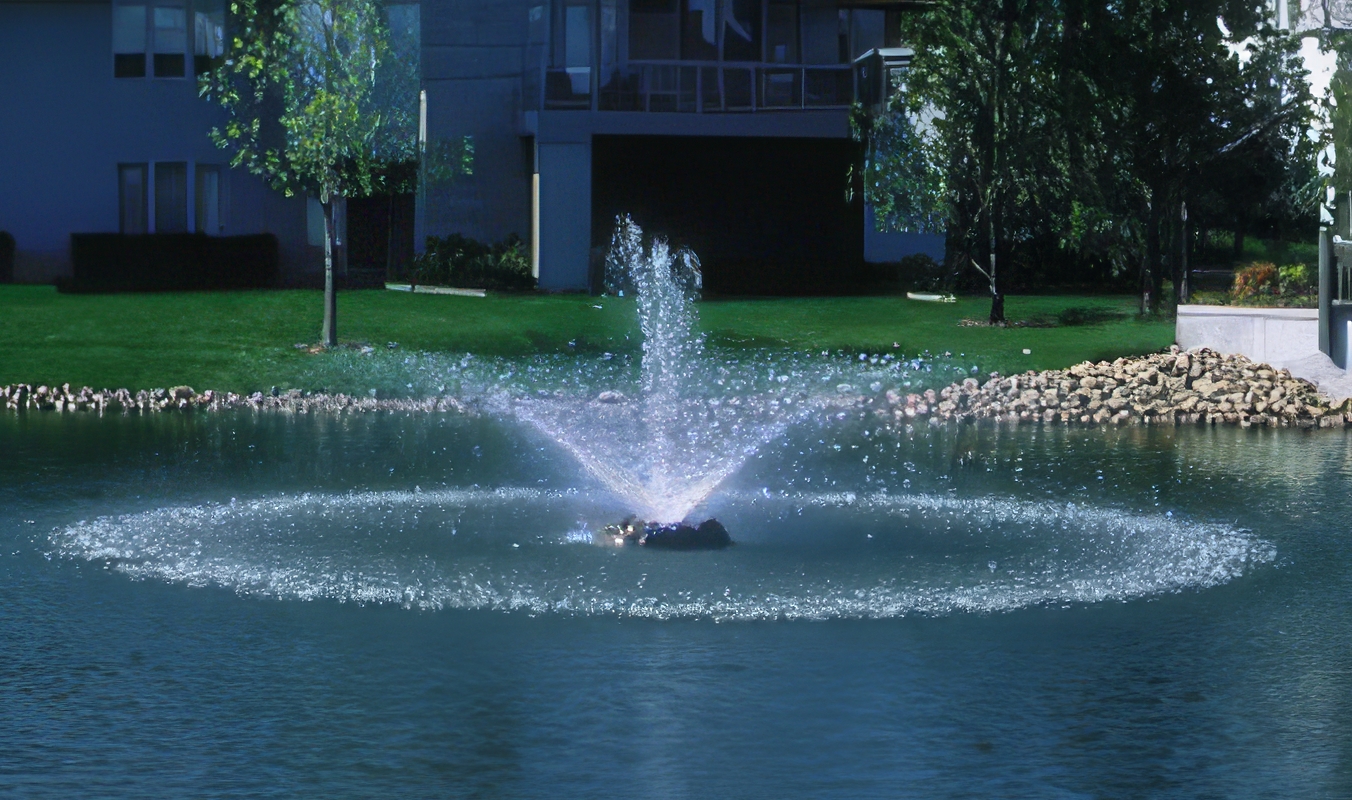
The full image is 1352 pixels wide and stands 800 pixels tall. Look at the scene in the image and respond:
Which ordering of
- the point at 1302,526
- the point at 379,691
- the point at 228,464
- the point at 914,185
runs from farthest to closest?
→ the point at 914,185 < the point at 228,464 < the point at 1302,526 < the point at 379,691

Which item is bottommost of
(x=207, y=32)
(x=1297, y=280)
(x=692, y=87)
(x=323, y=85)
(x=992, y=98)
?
(x=1297, y=280)

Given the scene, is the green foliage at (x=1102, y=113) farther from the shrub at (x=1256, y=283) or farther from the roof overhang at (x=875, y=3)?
the roof overhang at (x=875, y=3)

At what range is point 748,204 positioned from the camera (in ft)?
130

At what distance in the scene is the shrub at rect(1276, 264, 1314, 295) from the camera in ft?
83.8

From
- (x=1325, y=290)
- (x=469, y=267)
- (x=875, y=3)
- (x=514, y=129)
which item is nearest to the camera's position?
(x=1325, y=290)

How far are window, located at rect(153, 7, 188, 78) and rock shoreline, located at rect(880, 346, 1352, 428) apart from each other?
21.3 m

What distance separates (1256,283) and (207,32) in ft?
74.7

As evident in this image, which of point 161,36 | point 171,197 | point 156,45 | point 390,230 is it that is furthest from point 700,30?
point 171,197

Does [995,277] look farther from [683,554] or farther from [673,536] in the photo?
[683,554]

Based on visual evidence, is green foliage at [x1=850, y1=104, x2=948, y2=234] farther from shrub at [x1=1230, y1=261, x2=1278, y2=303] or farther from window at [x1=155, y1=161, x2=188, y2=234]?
window at [x1=155, y1=161, x2=188, y2=234]

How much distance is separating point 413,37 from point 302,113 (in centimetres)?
1387

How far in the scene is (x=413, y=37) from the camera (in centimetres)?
3931

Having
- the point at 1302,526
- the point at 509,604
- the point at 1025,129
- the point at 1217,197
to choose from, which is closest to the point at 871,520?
the point at 1302,526

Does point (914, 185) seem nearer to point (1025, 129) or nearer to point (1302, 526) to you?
point (1025, 129)
